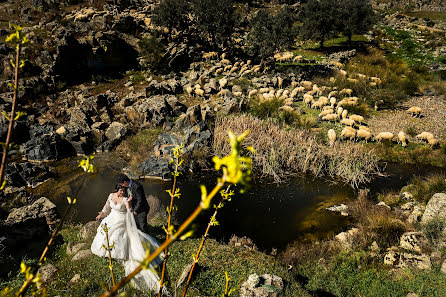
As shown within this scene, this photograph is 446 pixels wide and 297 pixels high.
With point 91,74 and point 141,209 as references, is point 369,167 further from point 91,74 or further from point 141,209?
point 91,74

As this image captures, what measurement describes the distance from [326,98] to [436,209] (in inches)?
467

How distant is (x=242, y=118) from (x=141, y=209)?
920 centimetres

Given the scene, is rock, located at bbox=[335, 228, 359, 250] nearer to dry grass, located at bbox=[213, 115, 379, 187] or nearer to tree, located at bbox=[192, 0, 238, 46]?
dry grass, located at bbox=[213, 115, 379, 187]

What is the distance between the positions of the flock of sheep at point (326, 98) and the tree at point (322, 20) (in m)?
8.45

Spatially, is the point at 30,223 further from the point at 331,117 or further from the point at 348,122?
the point at 348,122

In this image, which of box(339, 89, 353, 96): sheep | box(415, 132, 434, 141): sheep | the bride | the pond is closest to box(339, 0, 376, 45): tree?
box(339, 89, 353, 96): sheep

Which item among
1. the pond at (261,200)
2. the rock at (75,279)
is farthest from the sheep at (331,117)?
the rock at (75,279)

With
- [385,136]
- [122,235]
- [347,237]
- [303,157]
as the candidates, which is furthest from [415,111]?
[122,235]

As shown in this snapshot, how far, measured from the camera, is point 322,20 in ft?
96.8

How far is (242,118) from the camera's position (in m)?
15.1

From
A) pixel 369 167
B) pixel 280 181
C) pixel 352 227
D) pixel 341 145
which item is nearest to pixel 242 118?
pixel 280 181

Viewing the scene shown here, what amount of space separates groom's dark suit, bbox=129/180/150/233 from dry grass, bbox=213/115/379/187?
7.10 metres

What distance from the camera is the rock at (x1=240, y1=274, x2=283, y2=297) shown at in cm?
558

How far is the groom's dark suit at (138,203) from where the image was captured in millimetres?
6879
